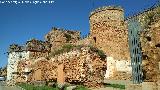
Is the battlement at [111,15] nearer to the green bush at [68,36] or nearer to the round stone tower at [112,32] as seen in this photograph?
the round stone tower at [112,32]

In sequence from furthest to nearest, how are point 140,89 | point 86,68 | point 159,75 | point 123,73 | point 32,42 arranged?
point 32,42
point 123,73
point 86,68
point 140,89
point 159,75

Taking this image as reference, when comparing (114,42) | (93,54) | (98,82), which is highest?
(114,42)

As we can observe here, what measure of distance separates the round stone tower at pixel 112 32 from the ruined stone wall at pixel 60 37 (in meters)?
8.08

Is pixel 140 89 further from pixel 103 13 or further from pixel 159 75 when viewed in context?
pixel 103 13

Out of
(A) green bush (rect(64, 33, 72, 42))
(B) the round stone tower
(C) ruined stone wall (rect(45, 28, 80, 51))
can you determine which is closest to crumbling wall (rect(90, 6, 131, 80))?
(B) the round stone tower

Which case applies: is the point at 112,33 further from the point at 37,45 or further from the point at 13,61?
the point at 13,61

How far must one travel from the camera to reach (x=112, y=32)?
2709 centimetres

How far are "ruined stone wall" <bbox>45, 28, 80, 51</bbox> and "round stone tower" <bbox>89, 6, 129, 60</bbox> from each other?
808cm

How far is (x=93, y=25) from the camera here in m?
28.0

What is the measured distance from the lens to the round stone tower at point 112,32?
26.7 metres

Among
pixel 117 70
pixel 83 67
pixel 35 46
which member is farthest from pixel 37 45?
pixel 83 67

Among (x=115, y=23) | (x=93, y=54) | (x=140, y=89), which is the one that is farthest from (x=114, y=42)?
(x=140, y=89)

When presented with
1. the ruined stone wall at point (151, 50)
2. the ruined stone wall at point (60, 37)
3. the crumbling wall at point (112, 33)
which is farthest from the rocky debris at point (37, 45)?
the ruined stone wall at point (151, 50)

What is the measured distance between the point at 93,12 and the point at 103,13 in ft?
3.71
